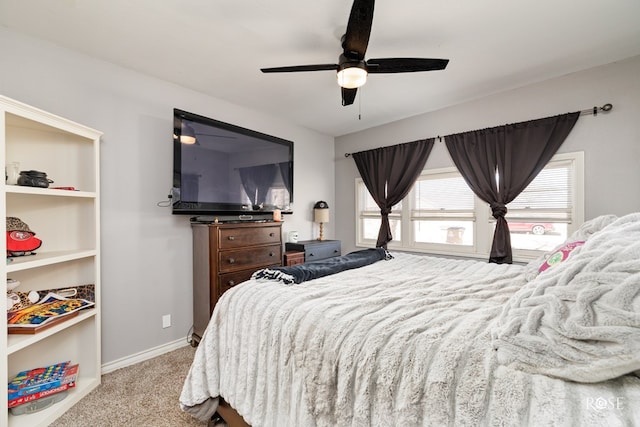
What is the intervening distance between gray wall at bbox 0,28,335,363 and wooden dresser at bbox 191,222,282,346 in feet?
0.53

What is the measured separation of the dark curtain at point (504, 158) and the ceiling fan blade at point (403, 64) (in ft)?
5.05

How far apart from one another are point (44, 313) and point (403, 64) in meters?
2.92

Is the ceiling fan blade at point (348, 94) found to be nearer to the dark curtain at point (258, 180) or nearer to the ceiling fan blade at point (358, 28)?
the ceiling fan blade at point (358, 28)

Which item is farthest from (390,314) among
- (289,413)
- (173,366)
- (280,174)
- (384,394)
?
(280,174)

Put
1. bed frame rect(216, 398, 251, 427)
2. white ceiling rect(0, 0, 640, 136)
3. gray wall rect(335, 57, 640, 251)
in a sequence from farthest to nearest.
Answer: gray wall rect(335, 57, 640, 251) → white ceiling rect(0, 0, 640, 136) → bed frame rect(216, 398, 251, 427)

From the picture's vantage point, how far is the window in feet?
8.72

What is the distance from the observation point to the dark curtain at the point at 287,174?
3483 millimetres

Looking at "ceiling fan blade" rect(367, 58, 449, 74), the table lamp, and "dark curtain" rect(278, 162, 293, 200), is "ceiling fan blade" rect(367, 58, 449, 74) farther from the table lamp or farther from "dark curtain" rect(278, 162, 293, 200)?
the table lamp

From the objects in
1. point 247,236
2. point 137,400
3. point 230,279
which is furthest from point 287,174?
point 137,400

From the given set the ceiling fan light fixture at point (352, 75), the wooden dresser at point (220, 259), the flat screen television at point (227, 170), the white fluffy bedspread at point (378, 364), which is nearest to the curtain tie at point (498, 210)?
the white fluffy bedspread at point (378, 364)

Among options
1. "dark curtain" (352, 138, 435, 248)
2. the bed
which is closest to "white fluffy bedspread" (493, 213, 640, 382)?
the bed

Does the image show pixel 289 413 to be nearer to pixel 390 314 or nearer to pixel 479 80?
pixel 390 314

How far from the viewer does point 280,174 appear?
11.4 ft

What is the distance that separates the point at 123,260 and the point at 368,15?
264 cm
